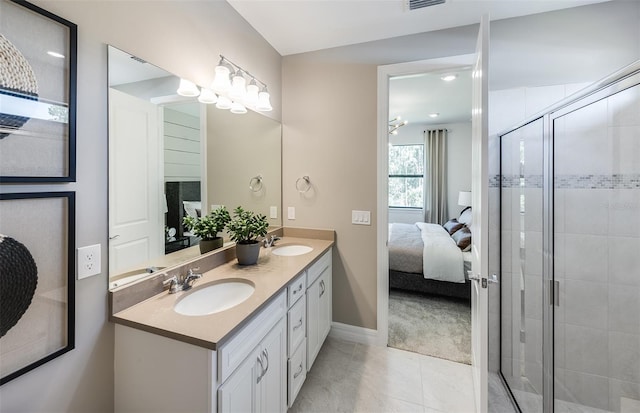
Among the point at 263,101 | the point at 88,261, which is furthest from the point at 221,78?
the point at 88,261

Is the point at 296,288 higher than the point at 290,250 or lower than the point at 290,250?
lower

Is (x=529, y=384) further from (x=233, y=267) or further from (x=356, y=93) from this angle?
(x=356, y=93)

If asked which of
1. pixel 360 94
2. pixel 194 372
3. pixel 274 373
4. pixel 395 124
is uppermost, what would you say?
pixel 395 124

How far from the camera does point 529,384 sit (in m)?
1.73

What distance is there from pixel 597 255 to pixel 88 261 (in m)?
2.65

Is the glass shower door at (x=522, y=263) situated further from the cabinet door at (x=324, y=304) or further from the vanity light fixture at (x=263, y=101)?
the vanity light fixture at (x=263, y=101)

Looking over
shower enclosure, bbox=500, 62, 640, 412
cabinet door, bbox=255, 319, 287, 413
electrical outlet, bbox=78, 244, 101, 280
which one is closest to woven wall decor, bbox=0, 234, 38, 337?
electrical outlet, bbox=78, 244, 101, 280

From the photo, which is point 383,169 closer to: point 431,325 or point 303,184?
point 303,184

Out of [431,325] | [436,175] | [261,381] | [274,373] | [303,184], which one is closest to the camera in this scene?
[261,381]

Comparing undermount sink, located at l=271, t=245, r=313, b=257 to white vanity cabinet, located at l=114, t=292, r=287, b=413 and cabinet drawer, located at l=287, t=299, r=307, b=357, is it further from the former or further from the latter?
white vanity cabinet, located at l=114, t=292, r=287, b=413

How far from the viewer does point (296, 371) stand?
157 cm

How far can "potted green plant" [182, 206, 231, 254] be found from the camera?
1.59 metres

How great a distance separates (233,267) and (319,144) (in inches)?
51.6

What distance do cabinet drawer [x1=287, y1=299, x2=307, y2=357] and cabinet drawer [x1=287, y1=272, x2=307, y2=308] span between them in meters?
0.04
